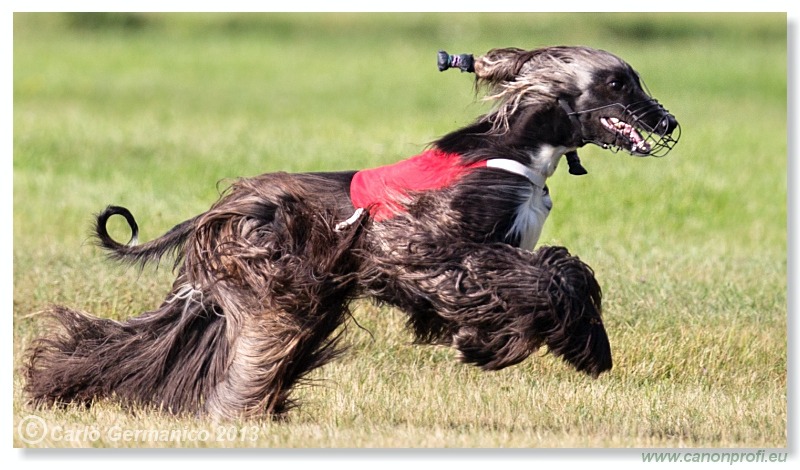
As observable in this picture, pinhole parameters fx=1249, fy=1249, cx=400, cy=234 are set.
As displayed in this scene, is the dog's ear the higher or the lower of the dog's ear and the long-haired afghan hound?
the higher

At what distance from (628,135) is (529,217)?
0.49 m

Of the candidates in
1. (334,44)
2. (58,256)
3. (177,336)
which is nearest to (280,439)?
(177,336)

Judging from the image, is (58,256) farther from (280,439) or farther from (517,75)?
(517,75)

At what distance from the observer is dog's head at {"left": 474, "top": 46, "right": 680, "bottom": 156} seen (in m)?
4.79

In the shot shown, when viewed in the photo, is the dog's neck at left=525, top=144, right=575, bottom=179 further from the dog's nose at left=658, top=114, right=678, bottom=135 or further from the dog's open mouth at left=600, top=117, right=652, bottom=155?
the dog's nose at left=658, top=114, right=678, bottom=135

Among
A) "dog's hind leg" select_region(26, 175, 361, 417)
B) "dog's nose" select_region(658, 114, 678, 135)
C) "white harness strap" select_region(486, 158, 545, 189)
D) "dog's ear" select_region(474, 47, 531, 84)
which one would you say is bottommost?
"dog's hind leg" select_region(26, 175, 361, 417)

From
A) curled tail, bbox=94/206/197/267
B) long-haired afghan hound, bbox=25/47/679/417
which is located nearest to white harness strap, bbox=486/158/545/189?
long-haired afghan hound, bbox=25/47/679/417

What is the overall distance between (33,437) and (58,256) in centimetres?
337

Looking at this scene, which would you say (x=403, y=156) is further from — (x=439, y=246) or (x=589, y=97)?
(x=439, y=246)

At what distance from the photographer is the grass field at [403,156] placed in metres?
5.54

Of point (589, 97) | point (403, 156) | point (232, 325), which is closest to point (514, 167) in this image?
point (589, 97)

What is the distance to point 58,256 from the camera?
27.2ft

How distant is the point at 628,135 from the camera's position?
4.79m

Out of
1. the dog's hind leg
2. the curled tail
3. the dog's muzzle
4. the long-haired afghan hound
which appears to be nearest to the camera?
the long-haired afghan hound
